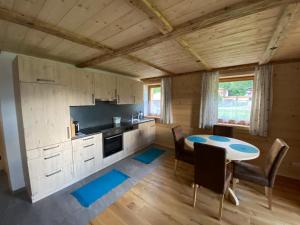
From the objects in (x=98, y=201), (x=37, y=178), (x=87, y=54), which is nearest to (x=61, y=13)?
(x=87, y=54)

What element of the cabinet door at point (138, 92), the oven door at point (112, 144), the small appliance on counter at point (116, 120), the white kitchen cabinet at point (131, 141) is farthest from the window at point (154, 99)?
the oven door at point (112, 144)

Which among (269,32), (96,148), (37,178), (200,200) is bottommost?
(200,200)

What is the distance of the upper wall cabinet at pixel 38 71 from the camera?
1.87 metres

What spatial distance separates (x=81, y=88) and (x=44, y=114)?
2.69 ft

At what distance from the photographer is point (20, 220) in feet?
5.66

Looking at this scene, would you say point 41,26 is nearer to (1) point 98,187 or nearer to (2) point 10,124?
(2) point 10,124

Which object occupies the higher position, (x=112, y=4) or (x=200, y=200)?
(x=112, y=4)

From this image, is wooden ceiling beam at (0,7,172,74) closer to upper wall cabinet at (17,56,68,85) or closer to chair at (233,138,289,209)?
upper wall cabinet at (17,56,68,85)

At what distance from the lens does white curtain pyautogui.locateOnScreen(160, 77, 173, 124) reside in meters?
4.25

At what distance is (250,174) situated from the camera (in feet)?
6.53

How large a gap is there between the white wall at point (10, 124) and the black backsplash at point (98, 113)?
0.92 meters

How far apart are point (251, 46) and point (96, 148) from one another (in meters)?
3.38

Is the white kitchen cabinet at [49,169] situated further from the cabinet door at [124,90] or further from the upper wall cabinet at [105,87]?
the cabinet door at [124,90]

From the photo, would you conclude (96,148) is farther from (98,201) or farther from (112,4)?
(112,4)
